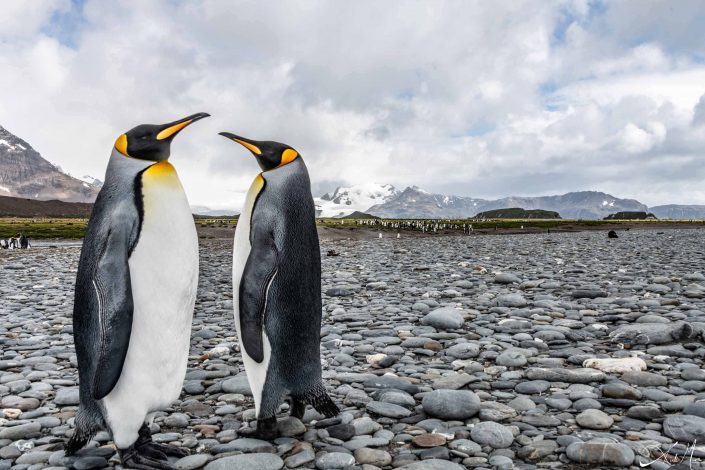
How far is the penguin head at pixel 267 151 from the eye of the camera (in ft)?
11.1

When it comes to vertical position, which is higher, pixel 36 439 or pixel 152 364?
pixel 152 364

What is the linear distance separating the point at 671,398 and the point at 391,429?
1.94 m

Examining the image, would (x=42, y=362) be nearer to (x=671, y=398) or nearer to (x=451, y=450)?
(x=451, y=450)

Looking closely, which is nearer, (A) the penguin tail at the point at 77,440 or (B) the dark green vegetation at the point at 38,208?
(A) the penguin tail at the point at 77,440

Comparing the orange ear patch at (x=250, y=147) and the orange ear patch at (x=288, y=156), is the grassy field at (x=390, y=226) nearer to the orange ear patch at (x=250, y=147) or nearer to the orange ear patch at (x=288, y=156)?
the orange ear patch at (x=250, y=147)

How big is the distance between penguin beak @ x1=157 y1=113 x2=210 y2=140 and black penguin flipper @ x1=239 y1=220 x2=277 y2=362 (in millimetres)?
744

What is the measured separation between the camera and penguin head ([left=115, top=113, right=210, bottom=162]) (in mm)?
3102

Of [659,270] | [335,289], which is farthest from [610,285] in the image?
[335,289]

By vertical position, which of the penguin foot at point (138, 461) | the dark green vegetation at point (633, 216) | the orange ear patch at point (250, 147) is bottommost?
the penguin foot at point (138, 461)

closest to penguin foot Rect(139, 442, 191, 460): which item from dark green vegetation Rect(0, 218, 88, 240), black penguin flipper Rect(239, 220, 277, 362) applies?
black penguin flipper Rect(239, 220, 277, 362)

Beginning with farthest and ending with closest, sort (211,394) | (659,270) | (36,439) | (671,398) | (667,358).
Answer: (659,270)
(667,358)
(211,394)
(671,398)
(36,439)

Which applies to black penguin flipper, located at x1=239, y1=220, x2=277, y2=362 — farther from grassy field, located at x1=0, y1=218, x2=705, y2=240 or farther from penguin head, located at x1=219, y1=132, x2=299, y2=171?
grassy field, located at x1=0, y1=218, x2=705, y2=240

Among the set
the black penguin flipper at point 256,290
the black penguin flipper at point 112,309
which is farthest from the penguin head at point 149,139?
the black penguin flipper at point 256,290

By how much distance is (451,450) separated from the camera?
2.99 m
